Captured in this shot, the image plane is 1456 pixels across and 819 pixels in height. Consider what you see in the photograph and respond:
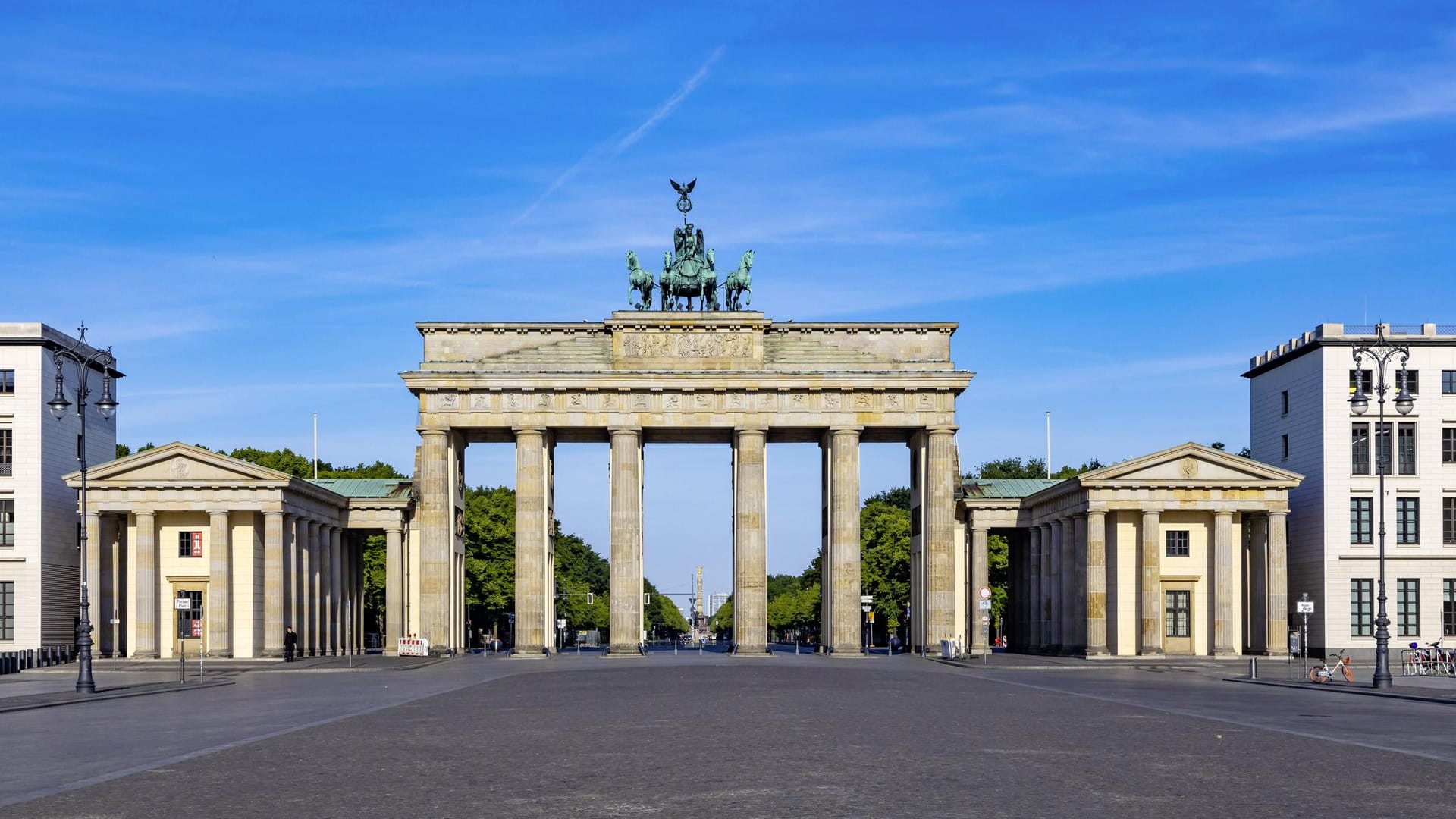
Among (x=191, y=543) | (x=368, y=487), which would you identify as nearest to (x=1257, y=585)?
(x=368, y=487)

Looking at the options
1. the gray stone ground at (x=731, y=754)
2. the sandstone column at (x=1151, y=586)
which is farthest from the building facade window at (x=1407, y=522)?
the gray stone ground at (x=731, y=754)

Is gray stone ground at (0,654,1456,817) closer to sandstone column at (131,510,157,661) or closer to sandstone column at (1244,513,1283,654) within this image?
sandstone column at (131,510,157,661)

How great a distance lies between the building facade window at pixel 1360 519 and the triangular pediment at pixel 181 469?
174ft

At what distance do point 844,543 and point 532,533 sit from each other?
1702 cm

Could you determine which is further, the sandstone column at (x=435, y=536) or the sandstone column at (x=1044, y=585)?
the sandstone column at (x=1044, y=585)

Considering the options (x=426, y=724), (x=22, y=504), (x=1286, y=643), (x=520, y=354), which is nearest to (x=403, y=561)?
(x=520, y=354)

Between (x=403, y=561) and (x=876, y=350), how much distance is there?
94.0 ft

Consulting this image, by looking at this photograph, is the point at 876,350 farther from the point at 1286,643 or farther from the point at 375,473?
the point at 375,473

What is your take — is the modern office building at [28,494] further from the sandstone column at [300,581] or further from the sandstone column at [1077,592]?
the sandstone column at [1077,592]

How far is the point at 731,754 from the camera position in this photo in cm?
2375

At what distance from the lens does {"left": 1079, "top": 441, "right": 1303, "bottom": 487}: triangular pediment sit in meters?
81.8

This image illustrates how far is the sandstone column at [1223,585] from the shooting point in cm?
8275

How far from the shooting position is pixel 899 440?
9688 centimetres

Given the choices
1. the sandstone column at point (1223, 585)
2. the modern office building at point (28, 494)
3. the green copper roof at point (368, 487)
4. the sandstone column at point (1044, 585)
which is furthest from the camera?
the green copper roof at point (368, 487)
